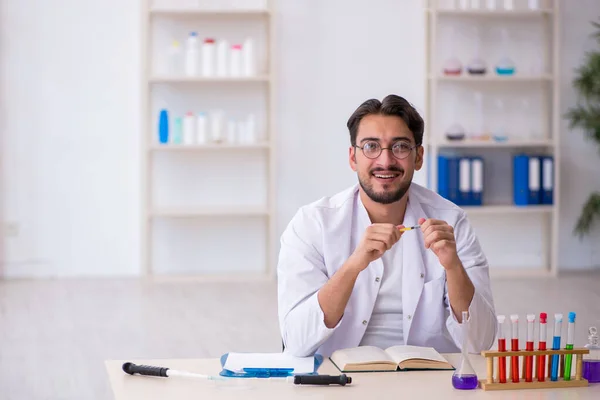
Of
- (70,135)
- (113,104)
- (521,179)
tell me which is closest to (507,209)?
(521,179)

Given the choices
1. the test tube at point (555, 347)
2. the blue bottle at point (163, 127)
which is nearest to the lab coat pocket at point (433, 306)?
the test tube at point (555, 347)

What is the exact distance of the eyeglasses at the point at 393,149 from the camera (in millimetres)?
2199

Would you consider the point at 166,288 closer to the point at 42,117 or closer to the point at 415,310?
the point at 42,117

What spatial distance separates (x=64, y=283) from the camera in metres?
5.75

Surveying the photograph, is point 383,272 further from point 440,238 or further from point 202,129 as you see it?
point 202,129

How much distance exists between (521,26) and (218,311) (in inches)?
114

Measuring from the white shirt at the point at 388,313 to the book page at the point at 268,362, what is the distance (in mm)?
311

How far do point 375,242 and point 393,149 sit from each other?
290mm

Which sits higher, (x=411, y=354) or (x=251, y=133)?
(x=251, y=133)

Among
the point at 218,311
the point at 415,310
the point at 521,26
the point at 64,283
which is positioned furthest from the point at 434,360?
the point at 521,26

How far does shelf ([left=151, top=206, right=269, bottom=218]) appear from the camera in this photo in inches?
225

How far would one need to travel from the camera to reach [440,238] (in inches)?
78.7

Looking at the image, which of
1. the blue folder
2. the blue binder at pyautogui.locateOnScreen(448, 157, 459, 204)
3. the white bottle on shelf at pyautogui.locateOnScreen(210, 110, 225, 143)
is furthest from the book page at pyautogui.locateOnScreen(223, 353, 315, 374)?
the blue binder at pyautogui.locateOnScreen(448, 157, 459, 204)

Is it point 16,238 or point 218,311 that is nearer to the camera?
point 218,311
